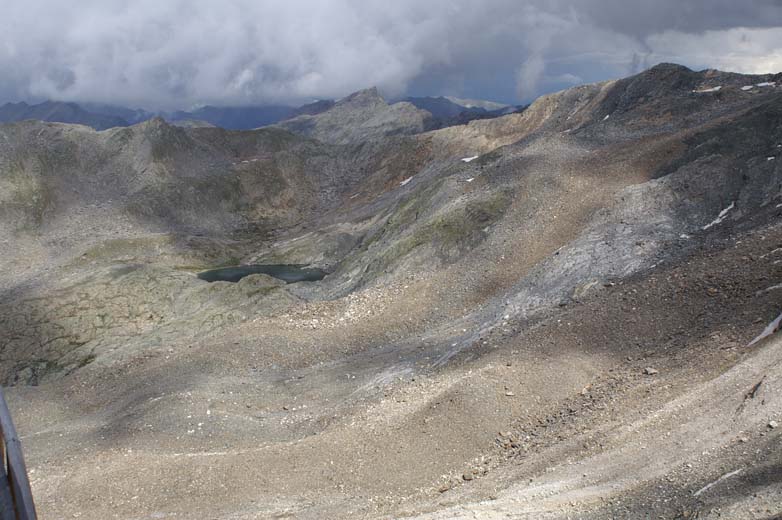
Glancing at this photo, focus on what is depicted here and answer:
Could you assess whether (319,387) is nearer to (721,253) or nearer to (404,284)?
(404,284)

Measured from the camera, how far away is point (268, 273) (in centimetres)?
7581

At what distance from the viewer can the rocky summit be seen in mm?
15852

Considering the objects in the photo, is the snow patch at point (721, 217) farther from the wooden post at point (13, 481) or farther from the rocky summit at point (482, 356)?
the wooden post at point (13, 481)

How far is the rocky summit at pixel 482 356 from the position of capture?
15.9 metres

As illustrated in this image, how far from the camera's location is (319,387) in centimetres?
2966

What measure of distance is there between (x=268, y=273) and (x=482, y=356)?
5342 cm

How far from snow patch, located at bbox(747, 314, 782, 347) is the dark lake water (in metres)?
55.6

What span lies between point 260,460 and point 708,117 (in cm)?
4647

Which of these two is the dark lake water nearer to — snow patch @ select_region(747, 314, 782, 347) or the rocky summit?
the rocky summit

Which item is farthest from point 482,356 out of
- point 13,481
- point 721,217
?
point 13,481

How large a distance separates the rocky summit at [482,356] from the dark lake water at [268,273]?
49.5 feet

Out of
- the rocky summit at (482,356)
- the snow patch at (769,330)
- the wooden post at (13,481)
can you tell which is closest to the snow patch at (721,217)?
the rocky summit at (482,356)

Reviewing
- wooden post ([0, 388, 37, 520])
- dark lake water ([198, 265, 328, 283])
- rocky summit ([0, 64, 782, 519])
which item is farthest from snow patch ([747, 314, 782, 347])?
dark lake water ([198, 265, 328, 283])

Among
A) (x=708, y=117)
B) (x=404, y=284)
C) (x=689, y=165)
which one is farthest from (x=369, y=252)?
(x=708, y=117)
